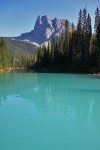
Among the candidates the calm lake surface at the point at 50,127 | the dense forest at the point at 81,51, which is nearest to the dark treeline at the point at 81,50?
the dense forest at the point at 81,51

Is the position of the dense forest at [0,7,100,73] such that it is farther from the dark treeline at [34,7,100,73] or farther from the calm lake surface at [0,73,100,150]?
the calm lake surface at [0,73,100,150]

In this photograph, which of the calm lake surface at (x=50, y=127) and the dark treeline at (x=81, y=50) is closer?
the calm lake surface at (x=50, y=127)

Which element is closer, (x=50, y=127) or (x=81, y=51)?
(x=50, y=127)

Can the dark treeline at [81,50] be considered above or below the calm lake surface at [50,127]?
above

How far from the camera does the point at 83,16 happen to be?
9500cm

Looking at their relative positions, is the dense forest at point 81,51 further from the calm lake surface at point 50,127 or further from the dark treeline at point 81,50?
the calm lake surface at point 50,127

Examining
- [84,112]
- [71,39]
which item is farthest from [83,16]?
[84,112]

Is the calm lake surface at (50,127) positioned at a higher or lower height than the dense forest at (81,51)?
lower

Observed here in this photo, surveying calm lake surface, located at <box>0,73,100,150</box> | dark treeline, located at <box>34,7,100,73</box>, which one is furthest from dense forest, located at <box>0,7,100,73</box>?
calm lake surface, located at <box>0,73,100,150</box>

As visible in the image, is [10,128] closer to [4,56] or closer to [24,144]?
[24,144]

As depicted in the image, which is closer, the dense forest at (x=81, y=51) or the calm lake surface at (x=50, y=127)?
the calm lake surface at (x=50, y=127)

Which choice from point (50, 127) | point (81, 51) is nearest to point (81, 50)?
point (81, 51)

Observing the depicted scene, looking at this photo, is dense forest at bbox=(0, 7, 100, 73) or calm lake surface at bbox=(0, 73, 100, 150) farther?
dense forest at bbox=(0, 7, 100, 73)

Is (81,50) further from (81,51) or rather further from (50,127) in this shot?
(50,127)
